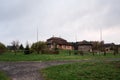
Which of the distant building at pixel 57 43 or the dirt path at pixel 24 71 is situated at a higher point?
the distant building at pixel 57 43

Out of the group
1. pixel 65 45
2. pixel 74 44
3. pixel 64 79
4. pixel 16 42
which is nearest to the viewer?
pixel 64 79

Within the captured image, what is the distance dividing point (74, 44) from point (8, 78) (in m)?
109

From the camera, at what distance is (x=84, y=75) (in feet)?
59.7

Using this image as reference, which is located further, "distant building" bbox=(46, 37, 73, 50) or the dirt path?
"distant building" bbox=(46, 37, 73, 50)

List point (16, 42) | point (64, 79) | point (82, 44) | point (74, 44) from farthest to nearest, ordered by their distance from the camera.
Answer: point (74, 44), point (82, 44), point (16, 42), point (64, 79)

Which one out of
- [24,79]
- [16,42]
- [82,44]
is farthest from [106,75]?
[82,44]

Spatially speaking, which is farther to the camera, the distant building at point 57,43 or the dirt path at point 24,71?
the distant building at point 57,43

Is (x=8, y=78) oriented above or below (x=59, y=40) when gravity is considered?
below

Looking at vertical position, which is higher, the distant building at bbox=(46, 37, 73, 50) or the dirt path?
the distant building at bbox=(46, 37, 73, 50)

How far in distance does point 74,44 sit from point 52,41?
25499mm

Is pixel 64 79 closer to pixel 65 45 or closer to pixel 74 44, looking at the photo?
pixel 65 45

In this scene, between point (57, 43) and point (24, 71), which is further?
Answer: point (57, 43)

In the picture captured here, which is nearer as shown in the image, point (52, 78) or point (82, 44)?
point (52, 78)

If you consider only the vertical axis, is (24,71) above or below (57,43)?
below
